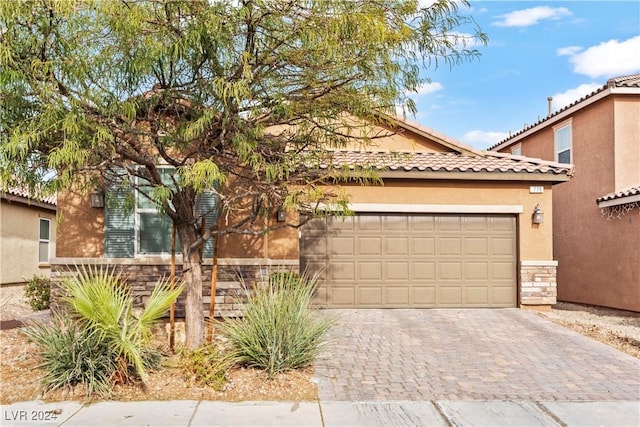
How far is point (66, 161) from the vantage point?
560 cm

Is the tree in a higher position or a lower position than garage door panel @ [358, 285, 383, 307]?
higher

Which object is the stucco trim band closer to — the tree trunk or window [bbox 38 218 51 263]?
the tree trunk

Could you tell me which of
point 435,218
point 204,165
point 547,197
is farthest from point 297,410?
point 547,197

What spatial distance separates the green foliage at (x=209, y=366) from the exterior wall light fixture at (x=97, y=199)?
4489mm

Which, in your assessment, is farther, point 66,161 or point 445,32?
point 445,32

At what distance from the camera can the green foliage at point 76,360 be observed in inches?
236

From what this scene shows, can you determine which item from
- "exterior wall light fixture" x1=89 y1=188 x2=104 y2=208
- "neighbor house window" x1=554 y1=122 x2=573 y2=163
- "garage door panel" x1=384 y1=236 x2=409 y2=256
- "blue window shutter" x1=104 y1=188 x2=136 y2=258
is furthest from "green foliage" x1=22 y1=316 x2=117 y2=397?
"neighbor house window" x1=554 y1=122 x2=573 y2=163

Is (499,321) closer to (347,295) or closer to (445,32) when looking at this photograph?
(347,295)

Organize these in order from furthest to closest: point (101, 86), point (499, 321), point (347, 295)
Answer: point (347, 295) < point (499, 321) < point (101, 86)

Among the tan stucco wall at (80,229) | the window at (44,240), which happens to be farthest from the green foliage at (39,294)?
the window at (44,240)

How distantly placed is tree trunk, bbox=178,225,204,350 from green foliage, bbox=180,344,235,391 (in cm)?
72

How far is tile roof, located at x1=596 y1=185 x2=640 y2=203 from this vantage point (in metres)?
11.7

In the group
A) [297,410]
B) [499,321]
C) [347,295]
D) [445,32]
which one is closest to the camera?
[297,410]

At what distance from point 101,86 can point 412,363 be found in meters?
5.90
